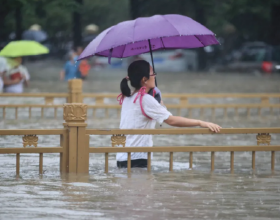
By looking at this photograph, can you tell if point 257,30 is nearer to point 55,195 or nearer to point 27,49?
point 27,49

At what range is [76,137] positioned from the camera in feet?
28.4

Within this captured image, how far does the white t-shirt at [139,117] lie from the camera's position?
8617 mm

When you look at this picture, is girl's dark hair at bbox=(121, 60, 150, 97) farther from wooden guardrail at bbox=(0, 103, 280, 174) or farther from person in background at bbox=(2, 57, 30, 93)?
person in background at bbox=(2, 57, 30, 93)

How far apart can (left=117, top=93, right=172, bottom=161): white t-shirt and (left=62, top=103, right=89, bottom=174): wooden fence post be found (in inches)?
21.9

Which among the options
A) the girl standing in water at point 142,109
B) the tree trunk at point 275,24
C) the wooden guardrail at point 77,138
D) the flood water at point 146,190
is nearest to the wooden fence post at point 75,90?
the flood water at point 146,190

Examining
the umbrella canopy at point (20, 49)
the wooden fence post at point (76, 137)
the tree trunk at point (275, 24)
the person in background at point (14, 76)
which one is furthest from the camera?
the tree trunk at point (275, 24)

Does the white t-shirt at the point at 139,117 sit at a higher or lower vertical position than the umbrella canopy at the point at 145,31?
lower

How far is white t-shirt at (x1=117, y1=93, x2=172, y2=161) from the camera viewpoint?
28.3 ft

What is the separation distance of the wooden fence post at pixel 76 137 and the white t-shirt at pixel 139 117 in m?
0.56

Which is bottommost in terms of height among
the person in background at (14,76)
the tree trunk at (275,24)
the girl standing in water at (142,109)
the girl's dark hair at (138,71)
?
the girl standing in water at (142,109)

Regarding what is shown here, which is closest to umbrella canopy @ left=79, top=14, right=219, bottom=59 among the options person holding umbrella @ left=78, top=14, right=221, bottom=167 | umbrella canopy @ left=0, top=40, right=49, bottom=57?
person holding umbrella @ left=78, top=14, right=221, bottom=167

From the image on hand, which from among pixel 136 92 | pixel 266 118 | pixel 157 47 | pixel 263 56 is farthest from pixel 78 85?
pixel 263 56

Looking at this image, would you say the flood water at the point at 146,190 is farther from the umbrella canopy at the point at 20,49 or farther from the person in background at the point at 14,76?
the person in background at the point at 14,76

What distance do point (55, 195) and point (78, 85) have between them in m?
8.46
